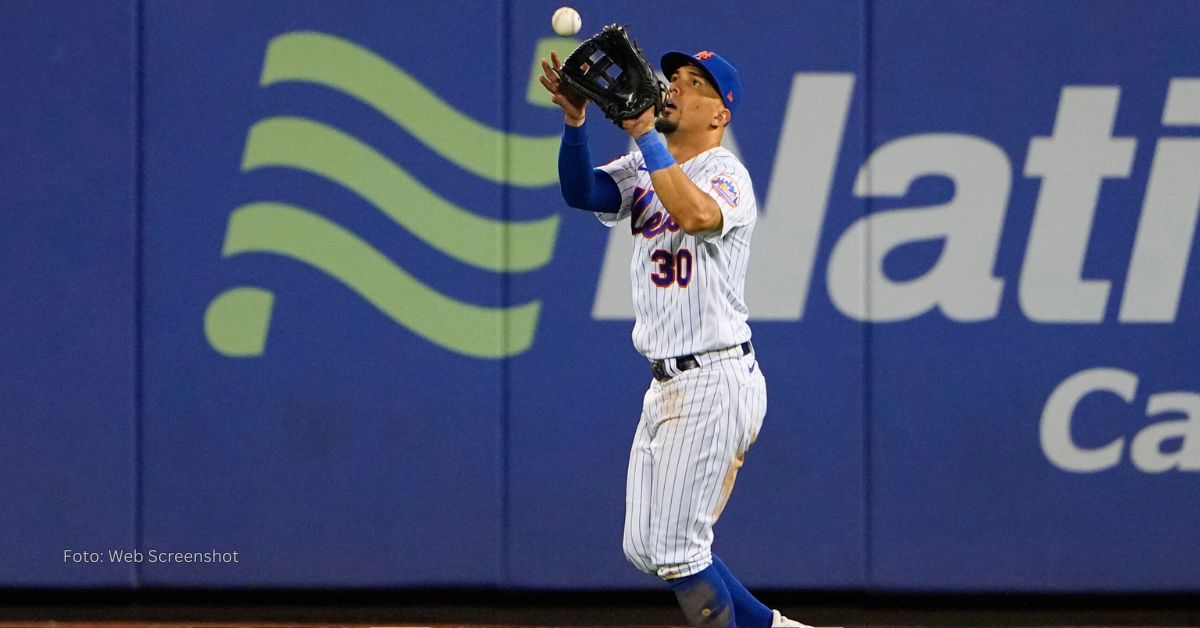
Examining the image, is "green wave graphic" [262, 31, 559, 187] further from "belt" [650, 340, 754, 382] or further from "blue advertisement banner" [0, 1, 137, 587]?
"belt" [650, 340, 754, 382]

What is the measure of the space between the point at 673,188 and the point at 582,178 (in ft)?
1.31

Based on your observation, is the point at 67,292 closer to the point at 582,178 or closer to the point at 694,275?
the point at 582,178

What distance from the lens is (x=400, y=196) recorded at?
187 inches

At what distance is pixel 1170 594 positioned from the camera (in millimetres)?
4824

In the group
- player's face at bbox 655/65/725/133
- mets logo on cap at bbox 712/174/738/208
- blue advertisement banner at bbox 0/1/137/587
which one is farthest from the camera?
blue advertisement banner at bbox 0/1/137/587

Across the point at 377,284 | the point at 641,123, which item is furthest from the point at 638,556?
the point at 377,284

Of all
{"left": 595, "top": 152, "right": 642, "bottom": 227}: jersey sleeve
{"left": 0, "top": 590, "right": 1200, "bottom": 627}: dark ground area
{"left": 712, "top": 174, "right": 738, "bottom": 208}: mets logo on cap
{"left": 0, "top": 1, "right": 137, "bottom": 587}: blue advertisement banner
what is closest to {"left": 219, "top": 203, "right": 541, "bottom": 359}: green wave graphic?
{"left": 0, "top": 1, "right": 137, "bottom": 587}: blue advertisement banner

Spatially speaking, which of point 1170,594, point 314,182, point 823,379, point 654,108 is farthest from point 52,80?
point 1170,594

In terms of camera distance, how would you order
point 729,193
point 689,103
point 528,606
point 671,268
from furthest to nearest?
point 528,606
point 689,103
point 671,268
point 729,193

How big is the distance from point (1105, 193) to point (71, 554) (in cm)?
364

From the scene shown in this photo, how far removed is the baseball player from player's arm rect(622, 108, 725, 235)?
0.02m

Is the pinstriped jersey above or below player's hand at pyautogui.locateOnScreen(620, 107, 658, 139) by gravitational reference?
below

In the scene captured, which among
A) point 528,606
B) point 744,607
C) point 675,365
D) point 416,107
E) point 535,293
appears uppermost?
point 416,107

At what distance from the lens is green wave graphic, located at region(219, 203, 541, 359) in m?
4.75
